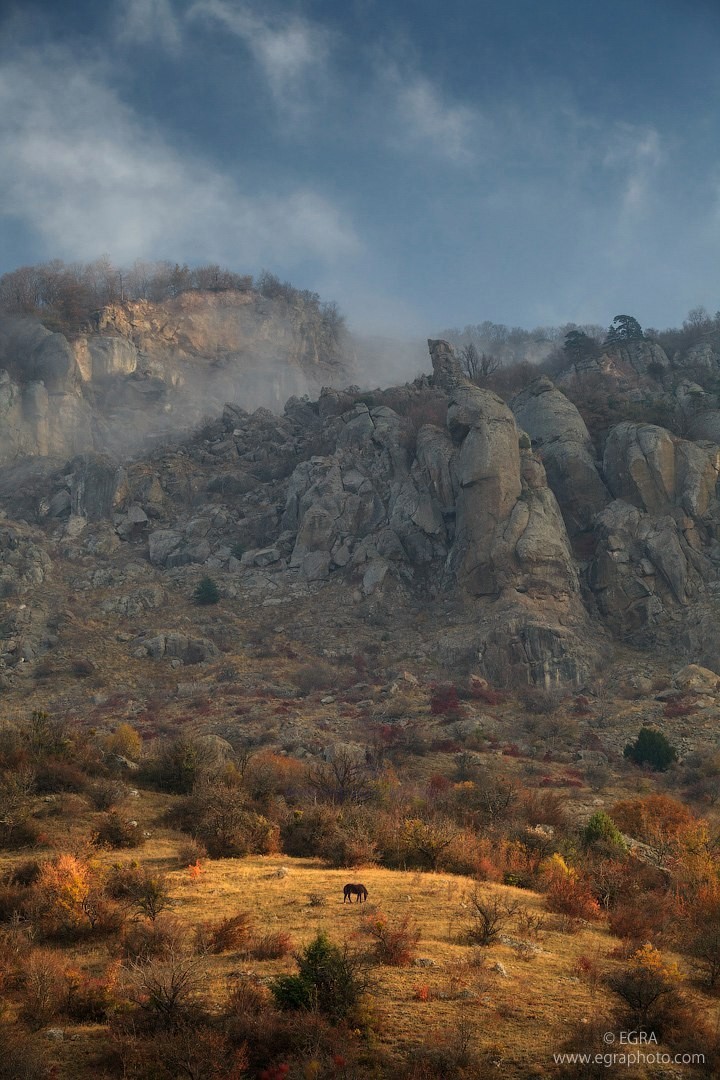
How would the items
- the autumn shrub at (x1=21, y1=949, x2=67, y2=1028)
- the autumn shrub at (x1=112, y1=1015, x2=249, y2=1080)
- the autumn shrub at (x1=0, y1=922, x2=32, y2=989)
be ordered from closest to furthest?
the autumn shrub at (x1=112, y1=1015, x2=249, y2=1080) → the autumn shrub at (x1=21, y1=949, x2=67, y2=1028) → the autumn shrub at (x1=0, y1=922, x2=32, y2=989)

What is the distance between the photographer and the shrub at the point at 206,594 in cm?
4484

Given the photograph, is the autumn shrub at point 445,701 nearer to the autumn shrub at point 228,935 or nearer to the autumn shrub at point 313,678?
the autumn shrub at point 313,678

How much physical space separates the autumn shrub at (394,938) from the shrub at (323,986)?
1210 millimetres

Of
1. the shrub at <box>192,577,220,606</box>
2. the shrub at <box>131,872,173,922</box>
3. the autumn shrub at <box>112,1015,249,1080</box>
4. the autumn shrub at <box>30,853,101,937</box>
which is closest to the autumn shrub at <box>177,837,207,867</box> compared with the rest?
the shrub at <box>131,872,173,922</box>

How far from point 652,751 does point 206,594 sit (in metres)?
28.9

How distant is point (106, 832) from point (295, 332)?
92716mm

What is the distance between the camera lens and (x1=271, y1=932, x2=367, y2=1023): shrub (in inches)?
287

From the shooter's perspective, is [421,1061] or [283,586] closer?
[421,1061]

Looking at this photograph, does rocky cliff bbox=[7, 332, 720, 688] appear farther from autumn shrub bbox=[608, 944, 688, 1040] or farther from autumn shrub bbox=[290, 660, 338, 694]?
autumn shrub bbox=[608, 944, 688, 1040]

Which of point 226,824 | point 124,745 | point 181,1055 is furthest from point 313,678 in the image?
point 181,1055

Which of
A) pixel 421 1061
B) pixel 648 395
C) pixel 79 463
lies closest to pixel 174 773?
pixel 421 1061

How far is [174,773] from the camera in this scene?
18453 millimetres

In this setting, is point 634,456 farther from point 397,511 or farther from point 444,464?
point 397,511

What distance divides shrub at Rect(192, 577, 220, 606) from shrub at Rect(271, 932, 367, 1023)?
1499 inches
